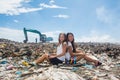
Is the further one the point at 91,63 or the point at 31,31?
the point at 31,31

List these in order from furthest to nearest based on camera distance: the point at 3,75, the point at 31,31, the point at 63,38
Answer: the point at 31,31 → the point at 63,38 → the point at 3,75

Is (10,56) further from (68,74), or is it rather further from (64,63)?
(68,74)

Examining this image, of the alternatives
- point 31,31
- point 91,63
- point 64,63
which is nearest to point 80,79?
point 64,63

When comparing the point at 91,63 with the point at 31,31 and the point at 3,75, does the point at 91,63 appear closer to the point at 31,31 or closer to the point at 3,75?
the point at 3,75

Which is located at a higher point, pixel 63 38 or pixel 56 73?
pixel 63 38

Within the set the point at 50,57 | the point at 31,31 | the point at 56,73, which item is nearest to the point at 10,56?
the point at 50,57

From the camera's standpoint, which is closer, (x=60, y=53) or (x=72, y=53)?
(x=60, y=53)

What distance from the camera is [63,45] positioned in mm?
9484

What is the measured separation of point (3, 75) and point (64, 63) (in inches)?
85.8

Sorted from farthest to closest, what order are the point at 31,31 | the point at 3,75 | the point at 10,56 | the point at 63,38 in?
the point at 31,31 → the point at 10,56 → the point at 63,38 → the point at 3,75

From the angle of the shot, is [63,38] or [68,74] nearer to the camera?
[68,74]

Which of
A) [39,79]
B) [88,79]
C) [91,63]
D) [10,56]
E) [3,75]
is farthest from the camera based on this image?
[10,56]

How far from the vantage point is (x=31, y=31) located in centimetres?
4031

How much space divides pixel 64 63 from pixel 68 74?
233cm
